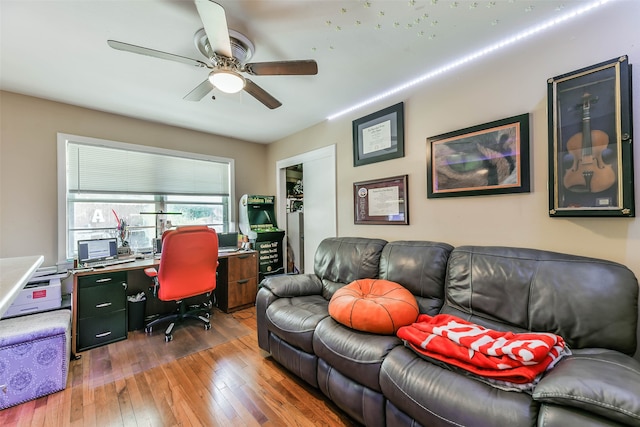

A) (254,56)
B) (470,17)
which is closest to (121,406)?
(254,56)

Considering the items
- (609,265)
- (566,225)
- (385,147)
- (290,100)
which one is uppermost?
(290,100)

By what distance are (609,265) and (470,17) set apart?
164cm

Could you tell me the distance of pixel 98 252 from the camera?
2.62m

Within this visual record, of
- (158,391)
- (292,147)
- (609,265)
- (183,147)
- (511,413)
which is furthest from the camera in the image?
(292,147)

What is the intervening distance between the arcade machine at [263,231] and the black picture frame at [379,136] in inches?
67.0

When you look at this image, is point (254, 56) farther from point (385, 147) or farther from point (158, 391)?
point (158, 391)

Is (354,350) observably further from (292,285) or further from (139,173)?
(139,173)

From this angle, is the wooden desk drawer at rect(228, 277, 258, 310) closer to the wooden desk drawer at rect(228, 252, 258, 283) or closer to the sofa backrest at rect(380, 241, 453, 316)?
the wooden desk drawer at rect(228, 252, 258, 283)

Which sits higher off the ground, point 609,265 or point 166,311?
point 609,265

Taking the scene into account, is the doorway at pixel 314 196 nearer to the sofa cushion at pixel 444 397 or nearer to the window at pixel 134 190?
the window at pixel 134 190

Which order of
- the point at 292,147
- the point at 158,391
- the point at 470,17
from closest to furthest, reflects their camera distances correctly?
the point at 470,17 < the point at 158,391 < the point at 292,147

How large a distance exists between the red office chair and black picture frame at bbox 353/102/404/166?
74.0 inches

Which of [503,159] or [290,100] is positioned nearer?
[503,159]

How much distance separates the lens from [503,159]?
1826 mm
